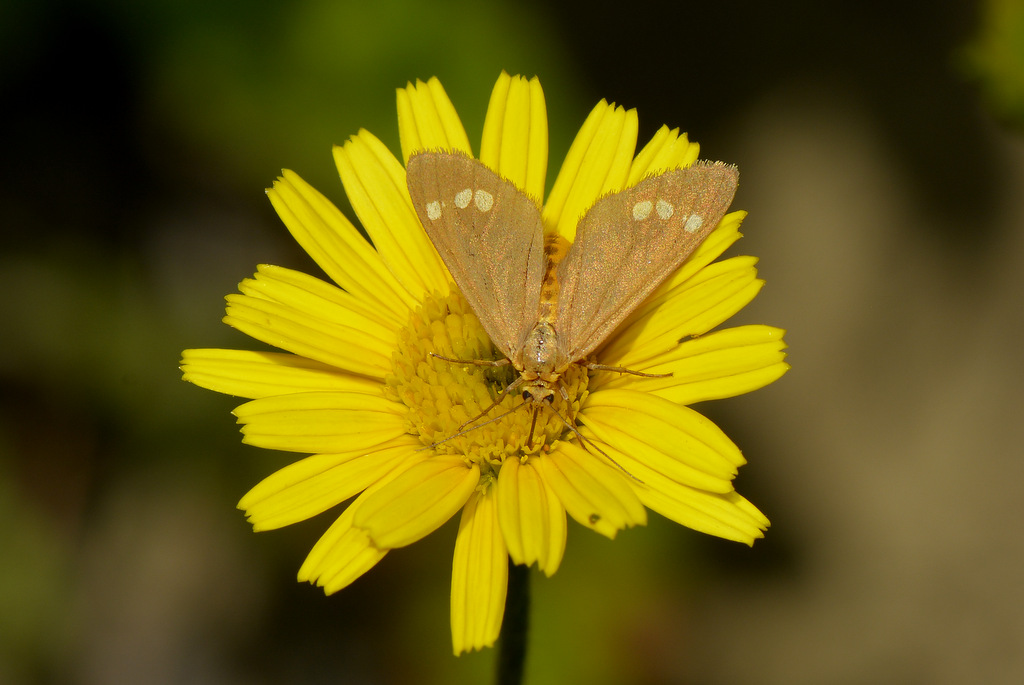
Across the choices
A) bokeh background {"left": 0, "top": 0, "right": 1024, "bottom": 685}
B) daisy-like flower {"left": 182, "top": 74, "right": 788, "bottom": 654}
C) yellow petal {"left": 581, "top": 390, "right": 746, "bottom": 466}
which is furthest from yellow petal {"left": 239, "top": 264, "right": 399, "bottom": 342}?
bokeh background {"left": 0, "top": 0, "right": 1024, "bottom": 685}

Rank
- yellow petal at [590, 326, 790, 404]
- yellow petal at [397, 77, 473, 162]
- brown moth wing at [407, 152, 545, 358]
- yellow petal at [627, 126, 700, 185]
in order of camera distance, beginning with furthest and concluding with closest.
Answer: yellow petal at [397, 77, 473, 162]
yellow petal at [627, 126, 700, 185]
brown moth wing at [407, 152, 545, 358]
yellow petal at [590, 326, 790, 404]

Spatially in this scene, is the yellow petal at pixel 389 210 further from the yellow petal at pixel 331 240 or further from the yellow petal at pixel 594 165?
the yellow petal at pixel 594 165

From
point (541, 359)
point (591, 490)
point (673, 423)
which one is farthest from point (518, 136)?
point (591, 490)

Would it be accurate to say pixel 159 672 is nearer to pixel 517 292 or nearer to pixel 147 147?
pixel 147 147

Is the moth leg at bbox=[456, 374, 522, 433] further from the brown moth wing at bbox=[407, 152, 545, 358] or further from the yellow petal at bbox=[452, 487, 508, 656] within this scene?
the yellow petal at bbox=[452, 487, 508, 656]

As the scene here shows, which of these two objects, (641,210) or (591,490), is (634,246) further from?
(591,490)

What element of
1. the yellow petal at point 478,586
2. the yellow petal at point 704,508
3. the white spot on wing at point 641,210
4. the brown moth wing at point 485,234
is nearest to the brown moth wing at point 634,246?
the white spot on wing at point 641,210
